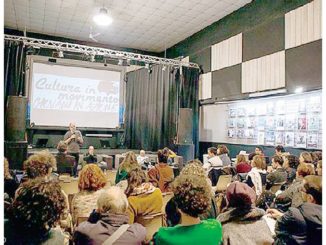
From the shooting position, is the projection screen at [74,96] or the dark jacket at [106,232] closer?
the dark jacket at [106,232]

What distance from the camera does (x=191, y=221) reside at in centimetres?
157

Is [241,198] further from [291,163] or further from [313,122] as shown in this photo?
[313,122]

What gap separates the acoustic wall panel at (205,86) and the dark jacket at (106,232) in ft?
20.3

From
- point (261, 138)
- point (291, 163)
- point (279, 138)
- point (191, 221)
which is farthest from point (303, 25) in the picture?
point (191, 221)

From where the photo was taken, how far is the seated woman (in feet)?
4.84

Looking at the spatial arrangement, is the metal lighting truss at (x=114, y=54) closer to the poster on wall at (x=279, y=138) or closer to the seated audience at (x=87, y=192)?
the poster on wall at (x=279, y=138)

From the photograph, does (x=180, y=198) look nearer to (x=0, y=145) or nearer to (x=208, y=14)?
(x=0, y=145)

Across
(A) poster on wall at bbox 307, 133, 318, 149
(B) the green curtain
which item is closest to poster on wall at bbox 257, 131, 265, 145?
(A) poster on wall at bbox 307, 133, 318, 149

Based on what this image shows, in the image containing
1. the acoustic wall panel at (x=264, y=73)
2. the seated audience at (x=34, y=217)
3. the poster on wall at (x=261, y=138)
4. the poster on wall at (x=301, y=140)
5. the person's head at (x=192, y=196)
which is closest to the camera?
the seated audience at (x=34, y=217)

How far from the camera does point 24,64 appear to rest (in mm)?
6789

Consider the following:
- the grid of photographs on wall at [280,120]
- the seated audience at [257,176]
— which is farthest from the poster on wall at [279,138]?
the seated audience at [257,176]

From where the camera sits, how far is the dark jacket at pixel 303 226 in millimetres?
1729

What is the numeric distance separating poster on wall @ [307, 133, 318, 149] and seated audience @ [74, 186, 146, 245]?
4.20 metres

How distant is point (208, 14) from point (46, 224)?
625 centimetres
